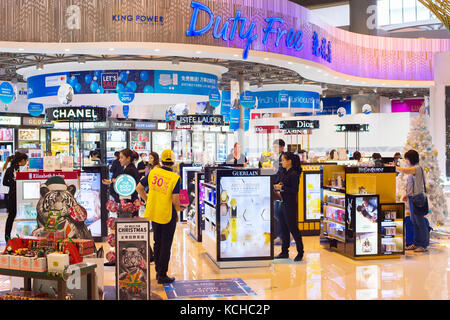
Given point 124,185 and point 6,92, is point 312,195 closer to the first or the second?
point 124,185

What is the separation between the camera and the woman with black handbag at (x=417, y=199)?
8.05 metres

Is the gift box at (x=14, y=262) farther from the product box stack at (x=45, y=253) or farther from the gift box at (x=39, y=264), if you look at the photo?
the gift box at (x=39, y=264)

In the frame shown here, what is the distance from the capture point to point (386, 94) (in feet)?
74.2

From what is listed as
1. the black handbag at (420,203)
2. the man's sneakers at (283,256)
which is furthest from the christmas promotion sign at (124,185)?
the black handbag at (420,203)

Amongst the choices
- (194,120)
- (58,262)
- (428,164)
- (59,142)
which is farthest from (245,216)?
(59,142)

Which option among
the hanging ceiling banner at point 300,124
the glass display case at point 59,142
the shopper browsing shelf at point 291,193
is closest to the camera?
the shopper browsing shelf at point 291,193

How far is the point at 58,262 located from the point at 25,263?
1.03 ft

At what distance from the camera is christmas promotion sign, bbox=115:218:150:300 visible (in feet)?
16.2

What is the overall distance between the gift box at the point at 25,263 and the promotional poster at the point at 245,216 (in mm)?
3335

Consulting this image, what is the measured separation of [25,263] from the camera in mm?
3990
